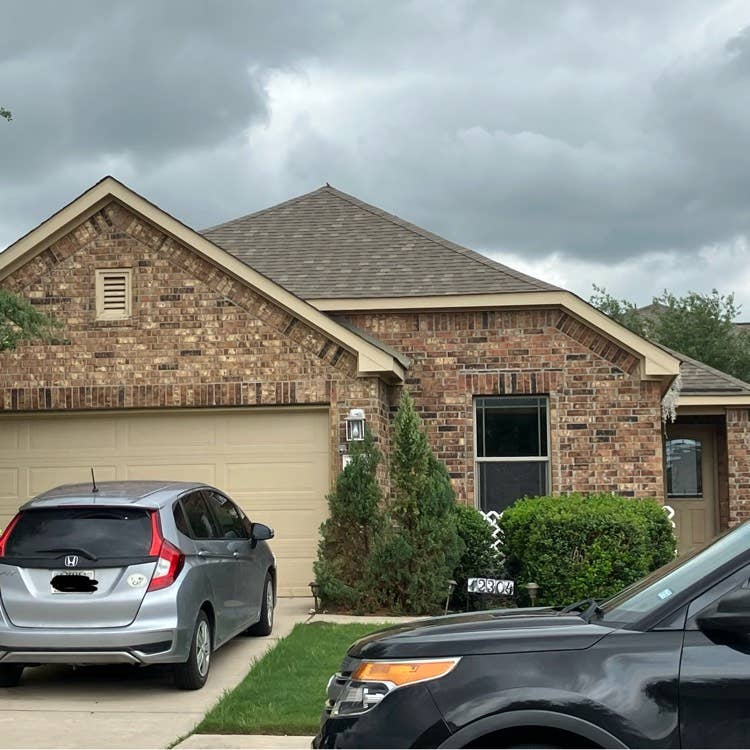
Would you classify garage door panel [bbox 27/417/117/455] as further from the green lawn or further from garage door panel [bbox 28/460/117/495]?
the green lawn

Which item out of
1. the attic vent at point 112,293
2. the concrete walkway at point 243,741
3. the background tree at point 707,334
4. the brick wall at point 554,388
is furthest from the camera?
the background tree at point 707,334

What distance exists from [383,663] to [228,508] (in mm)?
6025

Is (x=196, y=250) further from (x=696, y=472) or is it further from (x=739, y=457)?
(x=696, y=472)

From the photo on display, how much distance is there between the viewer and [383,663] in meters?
4.25

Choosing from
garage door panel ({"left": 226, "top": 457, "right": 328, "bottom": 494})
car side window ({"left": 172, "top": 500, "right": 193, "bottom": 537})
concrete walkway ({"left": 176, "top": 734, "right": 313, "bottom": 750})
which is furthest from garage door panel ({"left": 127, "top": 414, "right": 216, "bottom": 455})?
concrete walkway ({"left": 176, "top": 734, "right": 313, "bottom": 750})

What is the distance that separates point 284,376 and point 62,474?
3.14m

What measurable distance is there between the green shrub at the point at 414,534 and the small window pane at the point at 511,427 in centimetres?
214

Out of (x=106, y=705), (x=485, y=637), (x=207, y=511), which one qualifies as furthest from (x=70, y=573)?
(x=485, y=637)

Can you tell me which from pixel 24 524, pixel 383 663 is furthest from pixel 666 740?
pixel 24 524

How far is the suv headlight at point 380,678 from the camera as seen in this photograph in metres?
4.11

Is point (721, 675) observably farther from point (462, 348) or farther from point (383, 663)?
point (462, 348)

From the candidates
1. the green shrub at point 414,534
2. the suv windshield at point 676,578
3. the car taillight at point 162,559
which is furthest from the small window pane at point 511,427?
the suv windshield at point 676,578

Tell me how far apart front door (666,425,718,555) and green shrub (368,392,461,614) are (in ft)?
26.6

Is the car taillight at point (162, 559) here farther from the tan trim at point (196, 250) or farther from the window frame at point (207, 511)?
the tan trim at point (196, 250)
